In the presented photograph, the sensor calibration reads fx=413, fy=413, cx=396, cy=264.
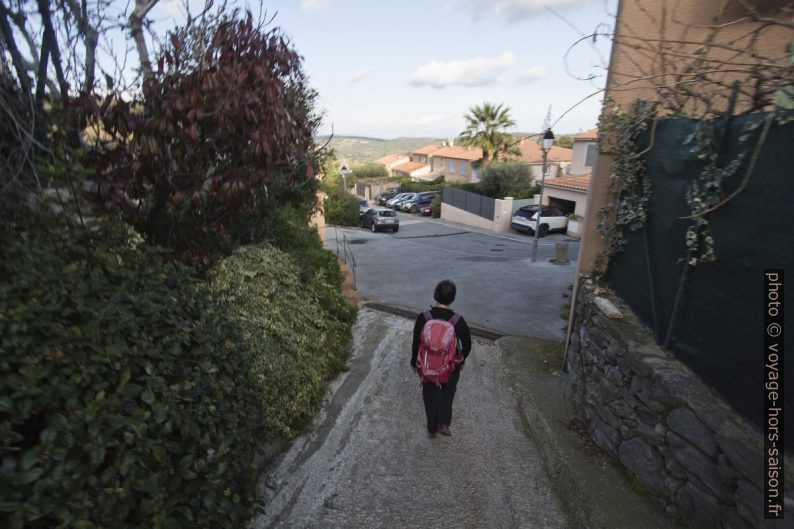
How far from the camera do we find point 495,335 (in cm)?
608

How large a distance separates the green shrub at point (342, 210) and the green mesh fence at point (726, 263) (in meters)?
23.7

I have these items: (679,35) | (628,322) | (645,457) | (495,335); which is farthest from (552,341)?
(679,35)

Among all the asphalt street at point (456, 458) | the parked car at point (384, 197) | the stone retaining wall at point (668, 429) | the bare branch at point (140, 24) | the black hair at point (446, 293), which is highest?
the bare branch at point (140, 24)

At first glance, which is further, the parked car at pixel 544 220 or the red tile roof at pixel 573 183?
the red tile roof at pixel 573 183

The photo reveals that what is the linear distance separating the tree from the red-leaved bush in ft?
84.6

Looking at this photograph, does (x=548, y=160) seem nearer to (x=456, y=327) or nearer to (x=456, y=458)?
(x=456, y=327)

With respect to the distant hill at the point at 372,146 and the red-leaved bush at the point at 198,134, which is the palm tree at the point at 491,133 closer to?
the red-leaved bush at the point at 198,134

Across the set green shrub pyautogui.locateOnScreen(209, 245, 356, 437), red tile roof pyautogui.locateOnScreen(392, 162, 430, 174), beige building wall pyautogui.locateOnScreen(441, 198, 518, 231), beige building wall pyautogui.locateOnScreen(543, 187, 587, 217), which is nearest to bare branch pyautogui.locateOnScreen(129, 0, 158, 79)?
green shrub pyautogui.locateOnScreen(209, 245, 356, 437)

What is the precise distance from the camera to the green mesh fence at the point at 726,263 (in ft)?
7.04

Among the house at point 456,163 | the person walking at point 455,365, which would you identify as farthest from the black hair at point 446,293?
the house at point 456,163

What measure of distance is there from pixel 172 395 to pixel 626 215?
398 centimetres

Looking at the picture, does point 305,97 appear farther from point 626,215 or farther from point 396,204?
point 396,204

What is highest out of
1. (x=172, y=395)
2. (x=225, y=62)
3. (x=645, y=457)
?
(x=225, y=62)

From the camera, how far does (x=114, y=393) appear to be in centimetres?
175
